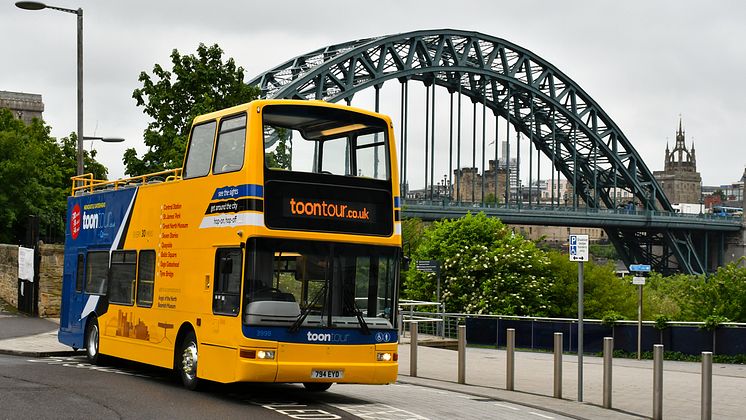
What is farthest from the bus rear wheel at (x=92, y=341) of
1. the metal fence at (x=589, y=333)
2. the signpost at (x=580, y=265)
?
the metal fence at (x=589, y=333)

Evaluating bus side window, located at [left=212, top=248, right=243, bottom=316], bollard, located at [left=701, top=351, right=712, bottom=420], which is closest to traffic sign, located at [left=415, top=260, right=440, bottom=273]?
bus side window, located at [left=212, top=248, right=243, bottom=316]

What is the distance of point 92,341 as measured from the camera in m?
21.0

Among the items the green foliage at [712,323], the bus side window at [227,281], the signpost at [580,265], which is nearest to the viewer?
the bus side window at [227,281]

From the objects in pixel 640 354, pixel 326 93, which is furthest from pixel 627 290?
pixel 326 93

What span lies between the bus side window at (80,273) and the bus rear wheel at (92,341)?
92 centimetres

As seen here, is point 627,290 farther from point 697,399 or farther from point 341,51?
point 697,399

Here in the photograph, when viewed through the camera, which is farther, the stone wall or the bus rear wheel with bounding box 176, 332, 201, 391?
the stone wall

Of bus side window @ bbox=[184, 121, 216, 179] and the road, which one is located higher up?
bus side window @ bbox=[184, 121, 216, 179]

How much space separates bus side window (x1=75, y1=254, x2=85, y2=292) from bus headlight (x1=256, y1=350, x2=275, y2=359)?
805cm

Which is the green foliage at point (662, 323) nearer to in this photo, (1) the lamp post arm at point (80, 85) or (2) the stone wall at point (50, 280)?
(1) the lamp post arm at point (80, 85)

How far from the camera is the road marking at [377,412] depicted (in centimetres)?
1384

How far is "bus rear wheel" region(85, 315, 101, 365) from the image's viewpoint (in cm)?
2078

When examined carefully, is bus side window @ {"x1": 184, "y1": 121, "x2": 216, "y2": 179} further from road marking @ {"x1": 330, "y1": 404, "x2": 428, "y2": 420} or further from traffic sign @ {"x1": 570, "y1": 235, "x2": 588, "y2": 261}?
traffic sign @ {"x1": 570, "y1": 235, "x2": 588, "y2": 261}

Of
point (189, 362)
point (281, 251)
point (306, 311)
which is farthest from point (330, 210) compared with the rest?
point (189, 362)
